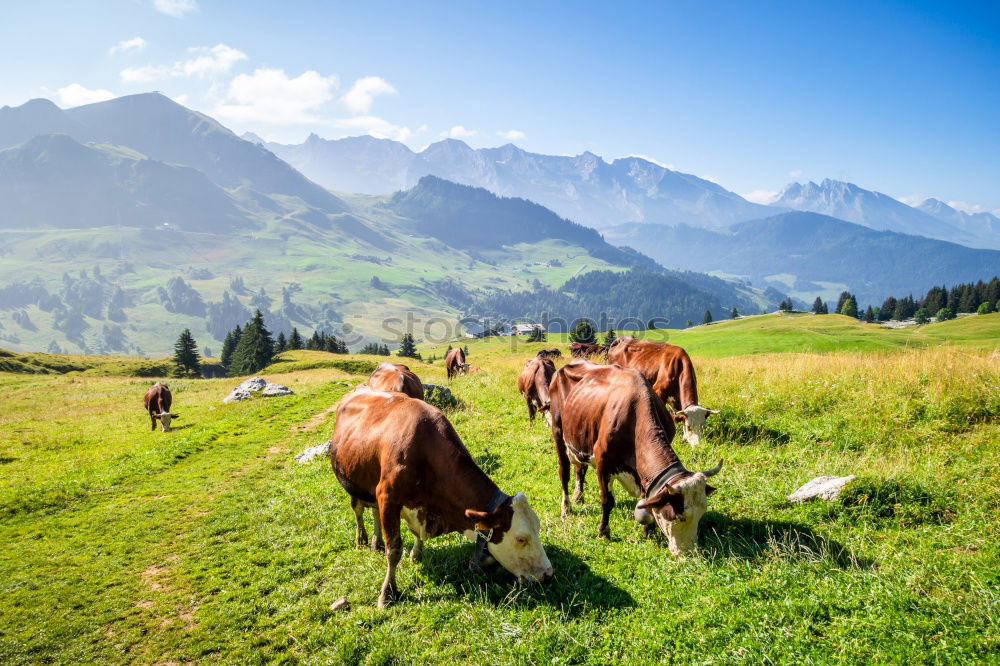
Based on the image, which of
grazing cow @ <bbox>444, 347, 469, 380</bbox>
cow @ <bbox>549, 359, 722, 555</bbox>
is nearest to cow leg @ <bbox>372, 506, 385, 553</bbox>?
cow @ <bbox>549, 359, 722, 555</bbox>

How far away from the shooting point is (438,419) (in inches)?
319

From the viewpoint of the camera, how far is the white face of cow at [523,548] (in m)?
7.21

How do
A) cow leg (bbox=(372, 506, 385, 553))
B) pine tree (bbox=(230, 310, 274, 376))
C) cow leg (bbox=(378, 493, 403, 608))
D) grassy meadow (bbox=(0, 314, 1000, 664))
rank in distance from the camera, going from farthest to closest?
pine tree (bbox=(230, 310, 274, 376)) < cow leg (bbox=(372, 506, 385, 553)) < cow leg (bbox=(378, 493, 403, 608)) < grassy meadow (bbox=(0, 314, 1000, 664))

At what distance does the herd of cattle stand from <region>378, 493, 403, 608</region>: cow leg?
2 cm

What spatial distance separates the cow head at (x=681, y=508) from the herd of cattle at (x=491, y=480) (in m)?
0.02

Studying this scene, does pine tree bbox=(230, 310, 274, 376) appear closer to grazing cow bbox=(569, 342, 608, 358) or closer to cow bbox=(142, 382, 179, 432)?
cow bbox=(142, 382, 179, 432)

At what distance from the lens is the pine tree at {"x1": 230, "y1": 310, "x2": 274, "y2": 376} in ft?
247

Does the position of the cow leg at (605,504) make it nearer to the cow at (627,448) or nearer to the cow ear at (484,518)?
the cow at (627,448)

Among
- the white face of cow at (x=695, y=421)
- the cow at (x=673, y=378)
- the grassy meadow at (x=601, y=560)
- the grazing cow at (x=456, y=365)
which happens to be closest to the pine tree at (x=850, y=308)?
the grazing cow at (x=456, y=365)

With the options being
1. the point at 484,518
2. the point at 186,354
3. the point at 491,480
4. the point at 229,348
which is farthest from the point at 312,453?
the point at 229,348

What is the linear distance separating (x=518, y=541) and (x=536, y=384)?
9133mm

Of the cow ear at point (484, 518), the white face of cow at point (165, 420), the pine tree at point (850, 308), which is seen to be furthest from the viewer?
the pine tree at point (850, 308)

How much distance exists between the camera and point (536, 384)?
53.4 feet

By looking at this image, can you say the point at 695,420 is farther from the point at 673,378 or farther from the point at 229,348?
the point at 229,348
